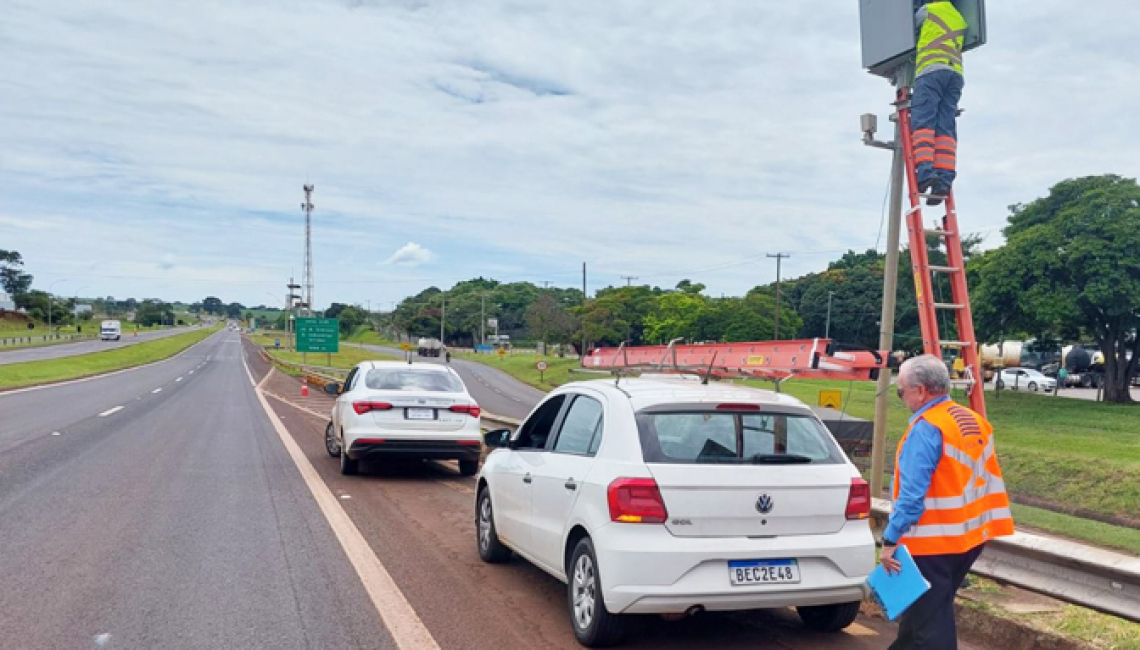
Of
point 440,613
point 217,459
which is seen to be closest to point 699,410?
point 440,613

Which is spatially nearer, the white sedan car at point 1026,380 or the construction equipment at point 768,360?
the construction equipment at point 768,360

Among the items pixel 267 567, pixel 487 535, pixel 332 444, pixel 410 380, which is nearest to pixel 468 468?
pixel 410 380

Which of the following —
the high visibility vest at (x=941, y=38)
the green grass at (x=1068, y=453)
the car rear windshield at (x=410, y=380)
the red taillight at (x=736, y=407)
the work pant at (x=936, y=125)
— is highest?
the high visibility vest at (x=941, y=38)

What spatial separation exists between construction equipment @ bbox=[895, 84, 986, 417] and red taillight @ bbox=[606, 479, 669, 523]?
137 inches

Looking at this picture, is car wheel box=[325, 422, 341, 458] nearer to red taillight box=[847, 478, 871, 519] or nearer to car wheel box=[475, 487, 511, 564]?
car wheel box=[475, 487, 511, 564]

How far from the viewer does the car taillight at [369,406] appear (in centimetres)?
1208

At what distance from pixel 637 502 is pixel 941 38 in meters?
5.64

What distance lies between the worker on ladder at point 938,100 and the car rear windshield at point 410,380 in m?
7.23

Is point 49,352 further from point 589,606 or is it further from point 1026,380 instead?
point 589,606

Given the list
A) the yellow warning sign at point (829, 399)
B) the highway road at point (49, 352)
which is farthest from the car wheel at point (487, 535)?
the highway road at point (49, 352)

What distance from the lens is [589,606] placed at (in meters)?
5.40

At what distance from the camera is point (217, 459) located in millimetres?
13891

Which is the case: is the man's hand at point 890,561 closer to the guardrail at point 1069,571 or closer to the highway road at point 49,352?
the guardrail at point 1069,571

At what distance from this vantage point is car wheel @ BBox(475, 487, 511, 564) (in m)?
7.42
